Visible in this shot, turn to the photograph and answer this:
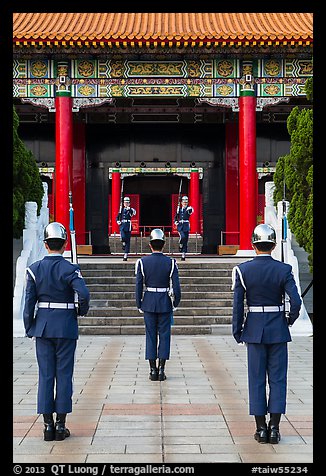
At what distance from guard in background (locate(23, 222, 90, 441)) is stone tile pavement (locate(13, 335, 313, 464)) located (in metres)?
0.23

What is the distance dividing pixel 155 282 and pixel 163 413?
1.78 meters

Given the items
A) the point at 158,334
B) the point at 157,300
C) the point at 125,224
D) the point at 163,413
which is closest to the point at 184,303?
the point at 125,224

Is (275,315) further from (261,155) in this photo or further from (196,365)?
(261,155)

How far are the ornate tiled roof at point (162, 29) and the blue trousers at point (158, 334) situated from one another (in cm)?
753

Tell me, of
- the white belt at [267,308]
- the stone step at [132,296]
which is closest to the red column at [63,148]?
the stone step at [132,296]

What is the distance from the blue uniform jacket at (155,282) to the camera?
255 inches

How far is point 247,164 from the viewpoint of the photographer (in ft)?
44.1

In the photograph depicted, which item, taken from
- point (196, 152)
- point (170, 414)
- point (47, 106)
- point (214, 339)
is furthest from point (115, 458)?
point (196, 152)

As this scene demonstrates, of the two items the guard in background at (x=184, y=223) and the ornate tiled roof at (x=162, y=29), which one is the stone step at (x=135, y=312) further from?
the ornate tiled roof at (x=162, y=29)

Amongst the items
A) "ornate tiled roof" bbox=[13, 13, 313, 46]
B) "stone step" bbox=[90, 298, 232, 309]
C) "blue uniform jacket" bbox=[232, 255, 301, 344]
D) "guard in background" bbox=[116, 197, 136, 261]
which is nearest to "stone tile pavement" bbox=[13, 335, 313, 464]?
"blue uniform jacket" bbox=[232, 255, 301, 344]

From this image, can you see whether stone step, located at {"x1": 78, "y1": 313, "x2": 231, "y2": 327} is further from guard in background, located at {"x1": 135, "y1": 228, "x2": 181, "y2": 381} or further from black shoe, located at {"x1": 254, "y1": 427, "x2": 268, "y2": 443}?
black shoe, located at {"x1": 254, "y1": 427, "x2": 268, "y2": 443}

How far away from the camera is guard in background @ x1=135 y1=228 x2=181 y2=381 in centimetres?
643

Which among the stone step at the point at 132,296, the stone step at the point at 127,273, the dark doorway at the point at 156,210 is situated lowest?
the stone step at the point at 132,296
